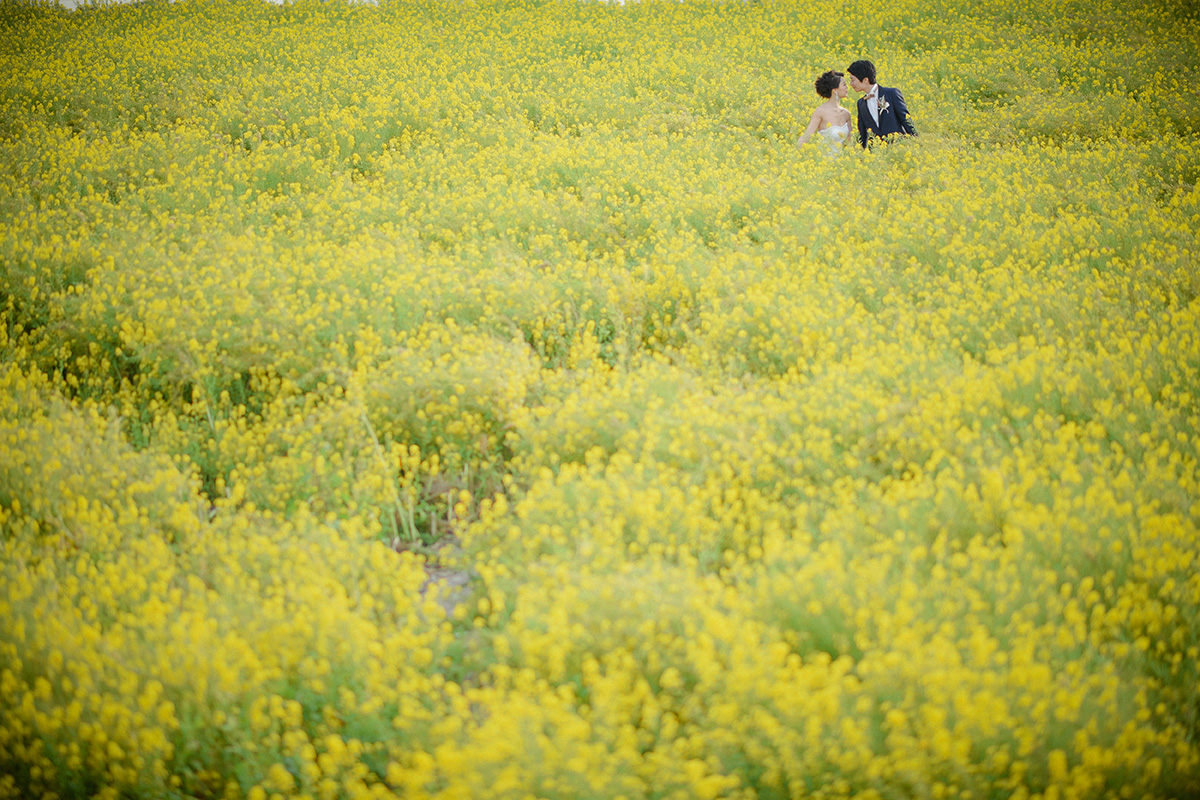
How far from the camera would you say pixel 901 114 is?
7930 millimetres

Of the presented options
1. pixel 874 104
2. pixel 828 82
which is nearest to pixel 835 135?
pixel 874 104

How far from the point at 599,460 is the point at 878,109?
6540 millimetres

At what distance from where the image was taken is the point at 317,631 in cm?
263

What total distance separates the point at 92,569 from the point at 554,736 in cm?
210

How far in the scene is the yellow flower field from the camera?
7.16 feet

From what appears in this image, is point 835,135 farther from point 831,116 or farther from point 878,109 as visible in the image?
point 878,109

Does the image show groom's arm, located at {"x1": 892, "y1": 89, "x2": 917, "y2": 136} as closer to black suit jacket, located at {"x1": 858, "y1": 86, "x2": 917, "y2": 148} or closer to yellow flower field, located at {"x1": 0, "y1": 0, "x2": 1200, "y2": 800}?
black suit jacket, located at {"x1": 858, "y1": 86, "x2": 917, "y2": 148}

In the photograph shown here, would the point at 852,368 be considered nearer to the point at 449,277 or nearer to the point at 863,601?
the point at 863,601

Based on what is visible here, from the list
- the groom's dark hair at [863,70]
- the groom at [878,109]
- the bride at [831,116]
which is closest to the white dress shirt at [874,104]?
the groom at [878,109]

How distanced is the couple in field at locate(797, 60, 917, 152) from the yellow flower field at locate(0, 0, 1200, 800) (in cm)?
48

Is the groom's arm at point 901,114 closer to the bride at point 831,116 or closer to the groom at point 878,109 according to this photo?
the groom at point 878,109

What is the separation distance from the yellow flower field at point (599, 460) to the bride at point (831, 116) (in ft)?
2.50

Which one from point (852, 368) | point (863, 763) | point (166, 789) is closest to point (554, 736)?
point (863, 763)

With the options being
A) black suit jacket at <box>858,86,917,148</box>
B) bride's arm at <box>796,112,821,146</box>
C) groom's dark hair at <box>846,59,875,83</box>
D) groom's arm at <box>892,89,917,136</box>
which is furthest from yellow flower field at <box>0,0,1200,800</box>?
groom's dark hair at <box>846,59,875,83</box>
